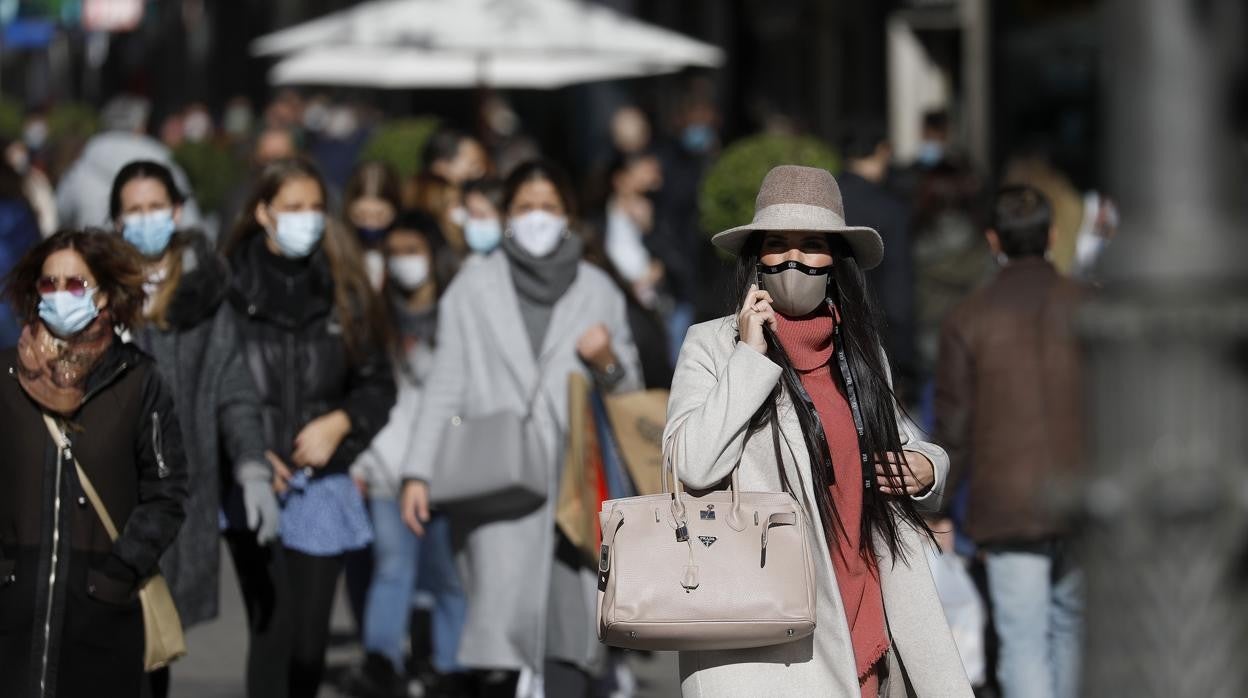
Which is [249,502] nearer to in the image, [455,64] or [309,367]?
[309,367]

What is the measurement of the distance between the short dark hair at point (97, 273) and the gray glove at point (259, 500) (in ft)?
2.34

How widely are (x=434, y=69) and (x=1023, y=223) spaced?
36.4 ft

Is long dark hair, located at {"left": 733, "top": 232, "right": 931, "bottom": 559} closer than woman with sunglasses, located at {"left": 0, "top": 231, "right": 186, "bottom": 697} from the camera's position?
Yes

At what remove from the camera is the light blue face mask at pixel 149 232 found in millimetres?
6609

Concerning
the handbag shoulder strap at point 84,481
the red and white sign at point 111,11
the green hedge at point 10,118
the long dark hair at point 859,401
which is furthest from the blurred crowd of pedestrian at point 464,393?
the red and white sign at point 111,11

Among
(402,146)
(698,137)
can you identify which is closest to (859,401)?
(402,146)

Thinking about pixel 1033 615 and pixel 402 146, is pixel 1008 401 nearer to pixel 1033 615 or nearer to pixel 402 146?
pixel 1033 615

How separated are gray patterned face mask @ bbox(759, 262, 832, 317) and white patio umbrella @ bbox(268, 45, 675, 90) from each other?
489 inches

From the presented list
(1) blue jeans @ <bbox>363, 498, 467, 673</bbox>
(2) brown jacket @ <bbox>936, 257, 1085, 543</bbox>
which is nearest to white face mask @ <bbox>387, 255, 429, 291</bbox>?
(1) blue jeans @ <bbox>363, 498, 467, 673</bbox>

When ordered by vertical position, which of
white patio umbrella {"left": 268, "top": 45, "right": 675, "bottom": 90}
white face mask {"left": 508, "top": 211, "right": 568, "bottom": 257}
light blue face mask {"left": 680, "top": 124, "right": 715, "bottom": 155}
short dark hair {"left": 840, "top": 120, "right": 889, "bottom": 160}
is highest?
white patio umbrella {"left": 268, "top": 45, "right": 675, "bottom": 90}

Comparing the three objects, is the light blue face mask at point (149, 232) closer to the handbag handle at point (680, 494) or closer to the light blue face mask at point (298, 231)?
the light blue face mask at point (298, 231)

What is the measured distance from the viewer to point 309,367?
681 cm

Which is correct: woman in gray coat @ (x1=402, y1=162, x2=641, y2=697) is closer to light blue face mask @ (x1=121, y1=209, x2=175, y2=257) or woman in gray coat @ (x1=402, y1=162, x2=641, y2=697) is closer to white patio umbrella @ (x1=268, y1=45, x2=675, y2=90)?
light blue face mask @ (x1=121, y1=209, x2=175, y2=257)

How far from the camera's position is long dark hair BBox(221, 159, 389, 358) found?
6902mm
